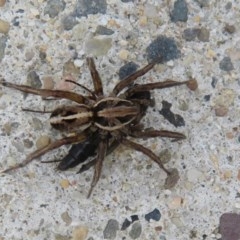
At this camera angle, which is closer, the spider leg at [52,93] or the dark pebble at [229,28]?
the spider leg at [52,93]

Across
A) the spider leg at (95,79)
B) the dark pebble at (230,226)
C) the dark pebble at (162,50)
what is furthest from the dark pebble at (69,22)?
the dark pebble at (230,226)

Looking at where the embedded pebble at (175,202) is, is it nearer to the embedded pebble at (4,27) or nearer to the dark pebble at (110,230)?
the dark pebble at (110,230)

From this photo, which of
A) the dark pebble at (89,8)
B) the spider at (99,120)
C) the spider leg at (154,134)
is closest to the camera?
the spider at (99,120)

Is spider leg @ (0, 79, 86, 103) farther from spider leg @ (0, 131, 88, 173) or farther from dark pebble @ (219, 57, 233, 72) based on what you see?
dark pebble @ (219, 57, 233, 72)

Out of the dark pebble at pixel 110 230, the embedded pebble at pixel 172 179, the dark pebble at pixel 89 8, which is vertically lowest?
the dark pebble at pixel 110 230

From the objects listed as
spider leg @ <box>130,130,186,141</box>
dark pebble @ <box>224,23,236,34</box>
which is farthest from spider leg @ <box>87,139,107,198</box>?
dark pebble @ <box>224,23,236,34</box>

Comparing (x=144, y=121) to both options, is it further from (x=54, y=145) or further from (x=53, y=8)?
(x=53, y=8)

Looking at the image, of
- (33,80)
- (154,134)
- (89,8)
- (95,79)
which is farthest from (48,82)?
(154,134)
